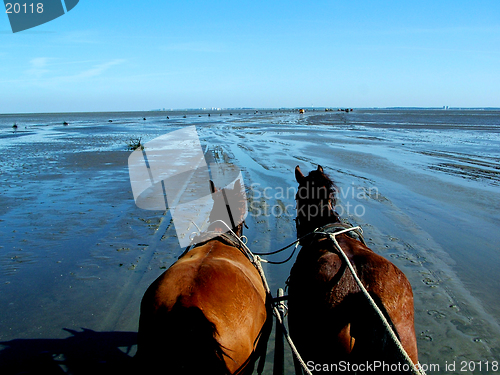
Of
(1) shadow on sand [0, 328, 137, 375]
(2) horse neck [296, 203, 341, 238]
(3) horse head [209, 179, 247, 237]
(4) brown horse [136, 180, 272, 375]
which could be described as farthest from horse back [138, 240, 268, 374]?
(1) shadow on sand [0, 328, 137, 375]

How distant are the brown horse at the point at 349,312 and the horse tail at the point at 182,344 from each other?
788 millimetres

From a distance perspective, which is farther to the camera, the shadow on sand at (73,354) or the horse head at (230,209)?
the horse head at (230,209)

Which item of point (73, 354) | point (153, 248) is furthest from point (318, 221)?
point (153, 248)

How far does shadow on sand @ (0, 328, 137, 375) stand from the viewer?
322 centimetres

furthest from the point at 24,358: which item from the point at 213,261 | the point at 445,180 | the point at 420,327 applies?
the point at 445,180

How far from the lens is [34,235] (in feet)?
21.6

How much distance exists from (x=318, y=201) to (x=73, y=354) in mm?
3265

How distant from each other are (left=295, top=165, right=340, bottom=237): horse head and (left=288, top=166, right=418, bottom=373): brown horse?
28.6 inches

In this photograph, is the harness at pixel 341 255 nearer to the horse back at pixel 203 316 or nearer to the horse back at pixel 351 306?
the horse back at pixel 351 306

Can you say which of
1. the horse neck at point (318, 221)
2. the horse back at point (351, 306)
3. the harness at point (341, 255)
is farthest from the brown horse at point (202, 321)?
the horse neck at point (318, 221)

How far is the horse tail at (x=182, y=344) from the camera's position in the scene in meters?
1.91

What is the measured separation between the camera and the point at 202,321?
1942mm

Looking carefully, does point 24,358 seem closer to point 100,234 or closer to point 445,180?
point 100,234

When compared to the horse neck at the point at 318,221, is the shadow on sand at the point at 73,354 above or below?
below
